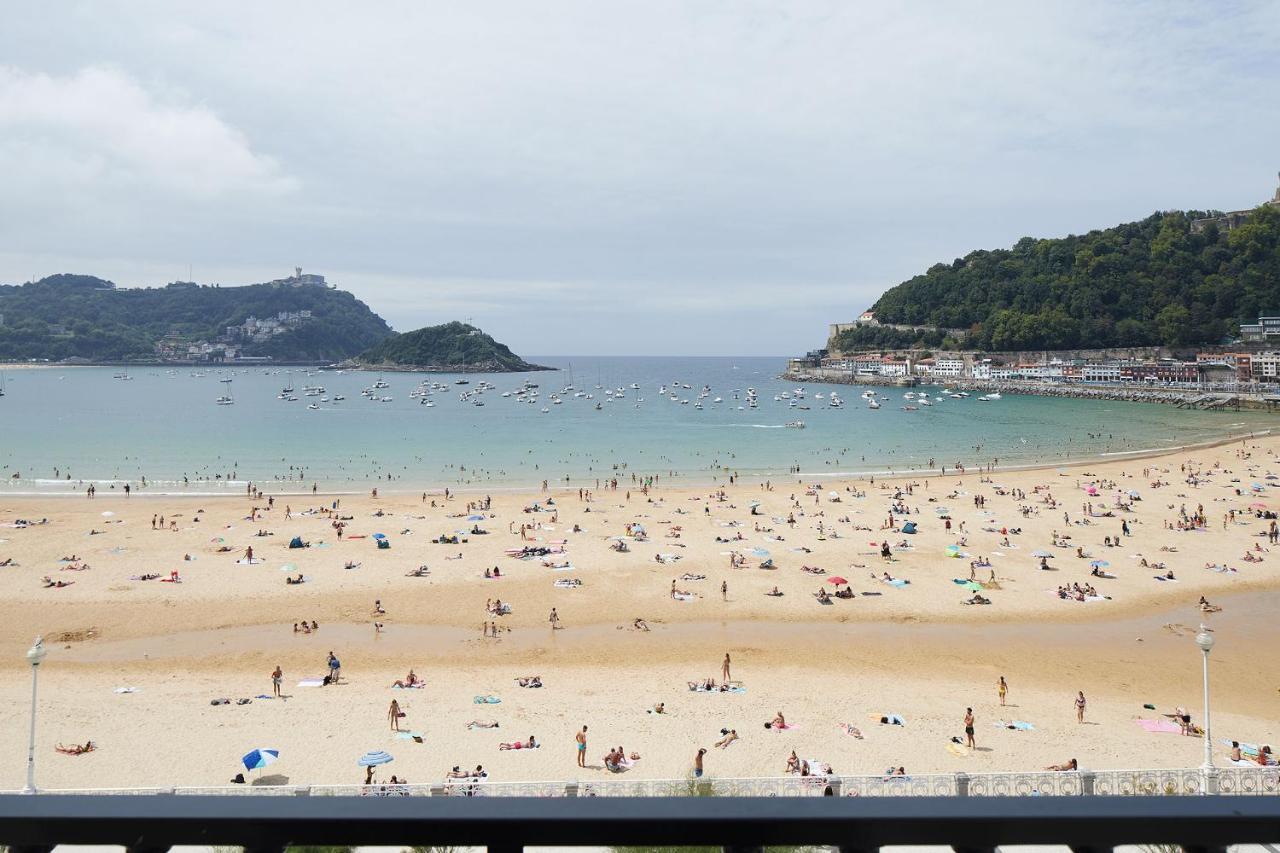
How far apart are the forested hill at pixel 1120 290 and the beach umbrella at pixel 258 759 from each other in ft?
512

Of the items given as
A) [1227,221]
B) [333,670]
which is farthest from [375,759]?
[1227,221]

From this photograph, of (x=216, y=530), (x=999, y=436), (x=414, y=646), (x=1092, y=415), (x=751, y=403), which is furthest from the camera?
(x=751, y=403)

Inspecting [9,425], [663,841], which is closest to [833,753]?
[663,841]

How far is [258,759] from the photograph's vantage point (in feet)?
47.4

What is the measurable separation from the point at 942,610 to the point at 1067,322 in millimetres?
140499

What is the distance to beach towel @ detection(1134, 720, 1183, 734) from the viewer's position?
645 inches

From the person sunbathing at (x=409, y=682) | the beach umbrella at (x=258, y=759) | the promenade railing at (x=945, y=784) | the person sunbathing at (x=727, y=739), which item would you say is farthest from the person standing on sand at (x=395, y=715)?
the person sunbathing at (x=727, y=739)

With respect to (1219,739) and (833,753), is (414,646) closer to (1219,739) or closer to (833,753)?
(833,753)

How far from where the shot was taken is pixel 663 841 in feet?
5.16

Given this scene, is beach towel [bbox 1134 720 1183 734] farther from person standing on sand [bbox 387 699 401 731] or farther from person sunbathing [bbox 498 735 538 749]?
Result: person standing on sand [bbox 387 699 401 731]

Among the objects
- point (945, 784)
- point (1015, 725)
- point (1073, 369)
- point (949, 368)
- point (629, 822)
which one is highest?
point (949, 368)

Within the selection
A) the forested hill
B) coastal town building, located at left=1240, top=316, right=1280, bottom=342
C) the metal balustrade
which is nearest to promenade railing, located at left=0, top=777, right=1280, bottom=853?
the metal balustrade

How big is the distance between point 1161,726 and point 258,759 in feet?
59.3

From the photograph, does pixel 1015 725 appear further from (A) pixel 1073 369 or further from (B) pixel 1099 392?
(A) pixel 1073 369
